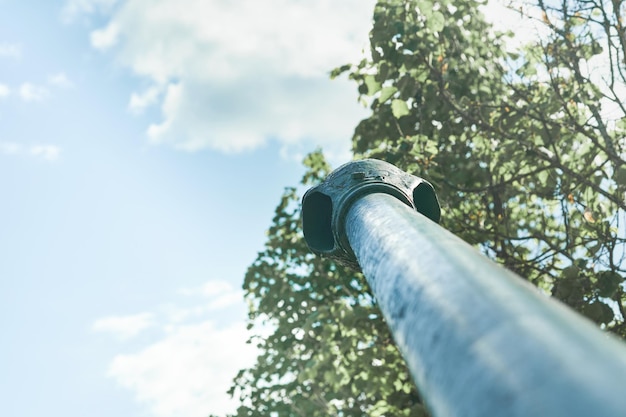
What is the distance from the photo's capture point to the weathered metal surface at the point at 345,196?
2.21 metres

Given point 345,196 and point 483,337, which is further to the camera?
point 345,196

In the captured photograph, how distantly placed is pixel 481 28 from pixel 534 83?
3.39 ft

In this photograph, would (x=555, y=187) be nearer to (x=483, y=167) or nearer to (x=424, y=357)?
(x=483, y=167)

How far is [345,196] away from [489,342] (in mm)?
1344

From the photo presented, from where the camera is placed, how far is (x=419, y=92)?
24.4 feet

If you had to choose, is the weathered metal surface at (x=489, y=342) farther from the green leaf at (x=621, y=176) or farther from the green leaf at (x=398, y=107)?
the green leaf at (x=398, y=107)

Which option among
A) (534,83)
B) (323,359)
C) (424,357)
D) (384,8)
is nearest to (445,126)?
(534,83)

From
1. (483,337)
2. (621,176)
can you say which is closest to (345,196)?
(483,337)

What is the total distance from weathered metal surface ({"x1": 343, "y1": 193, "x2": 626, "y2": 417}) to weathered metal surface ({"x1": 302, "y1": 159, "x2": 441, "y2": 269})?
82cm

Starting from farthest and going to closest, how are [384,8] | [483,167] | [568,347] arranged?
[483,167] → [384,8] → [568,347]

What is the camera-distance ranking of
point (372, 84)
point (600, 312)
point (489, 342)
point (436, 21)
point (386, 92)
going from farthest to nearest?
point (372, 84)
point (386, 92)
point (436, 21)
point (600, 312)
point (489, 342)

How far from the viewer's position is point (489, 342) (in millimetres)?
920

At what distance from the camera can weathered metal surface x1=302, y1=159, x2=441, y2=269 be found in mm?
2215

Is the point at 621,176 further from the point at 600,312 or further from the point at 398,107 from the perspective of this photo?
the point at 398,107
